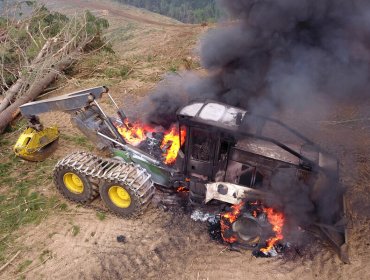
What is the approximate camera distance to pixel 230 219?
727 cm

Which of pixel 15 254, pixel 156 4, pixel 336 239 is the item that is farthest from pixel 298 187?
pixel 156 4

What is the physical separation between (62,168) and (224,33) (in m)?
5.31

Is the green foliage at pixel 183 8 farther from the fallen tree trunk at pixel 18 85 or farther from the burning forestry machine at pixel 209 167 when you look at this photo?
the burning forestry machine at pixel 209 167

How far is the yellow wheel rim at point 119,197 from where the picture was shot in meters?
7.90

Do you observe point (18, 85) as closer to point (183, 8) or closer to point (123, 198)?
point (123, 198)

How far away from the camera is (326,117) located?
12711 millimetres

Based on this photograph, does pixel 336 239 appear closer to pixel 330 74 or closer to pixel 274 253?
pixel 274 253

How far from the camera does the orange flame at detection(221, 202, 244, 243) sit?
7.12m

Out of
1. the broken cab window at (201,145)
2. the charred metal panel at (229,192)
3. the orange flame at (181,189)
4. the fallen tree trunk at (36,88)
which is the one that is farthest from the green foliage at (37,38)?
the charred metal panel at (229,192)

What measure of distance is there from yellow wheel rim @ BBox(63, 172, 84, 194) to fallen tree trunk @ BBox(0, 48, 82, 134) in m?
4.37

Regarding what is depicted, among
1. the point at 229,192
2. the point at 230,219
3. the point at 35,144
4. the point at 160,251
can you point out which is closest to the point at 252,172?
the point at 229,192

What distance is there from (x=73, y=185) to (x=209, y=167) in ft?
11.2

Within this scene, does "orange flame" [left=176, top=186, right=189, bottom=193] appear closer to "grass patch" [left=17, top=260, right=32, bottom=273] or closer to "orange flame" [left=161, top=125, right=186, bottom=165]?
"orange flame" [left=161, top=125, right=186, bottom=165]

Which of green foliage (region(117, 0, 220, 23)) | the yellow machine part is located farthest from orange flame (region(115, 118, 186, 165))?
green foliage (region(117, 0, 220, 23))
